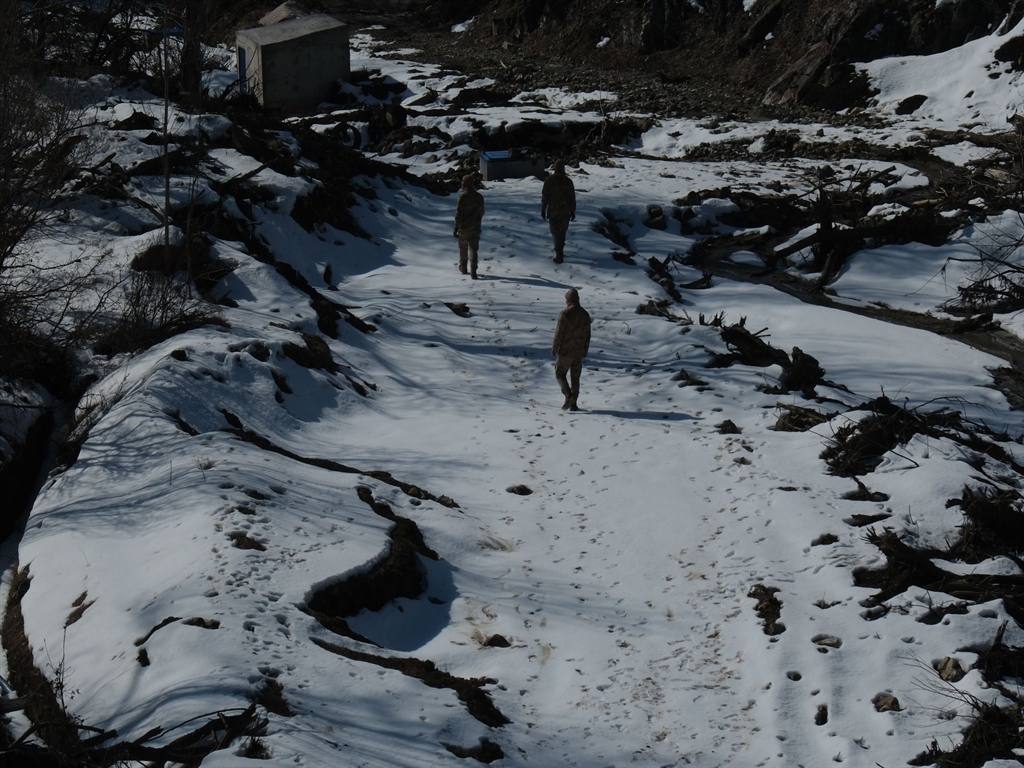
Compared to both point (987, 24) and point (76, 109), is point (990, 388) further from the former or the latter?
point (987, 24)

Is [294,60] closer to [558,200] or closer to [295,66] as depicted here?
[295,66]

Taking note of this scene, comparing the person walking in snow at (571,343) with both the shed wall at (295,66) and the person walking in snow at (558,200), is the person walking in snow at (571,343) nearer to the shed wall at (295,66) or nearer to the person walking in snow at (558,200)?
the person walking in snow at (558,200)

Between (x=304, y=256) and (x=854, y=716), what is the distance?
12189mm

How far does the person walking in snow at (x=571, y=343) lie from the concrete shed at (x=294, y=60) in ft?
67.0

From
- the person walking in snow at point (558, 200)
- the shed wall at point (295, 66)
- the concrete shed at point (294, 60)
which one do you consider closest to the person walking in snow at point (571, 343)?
the person walking in snow at point (558, 200)

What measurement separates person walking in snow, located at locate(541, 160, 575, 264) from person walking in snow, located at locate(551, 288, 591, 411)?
16.1ft

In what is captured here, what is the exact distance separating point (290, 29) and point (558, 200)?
17790 mm

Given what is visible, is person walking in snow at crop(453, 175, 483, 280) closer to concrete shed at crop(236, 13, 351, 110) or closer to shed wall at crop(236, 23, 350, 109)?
shed wall at crop(236, 23, 350, 109)

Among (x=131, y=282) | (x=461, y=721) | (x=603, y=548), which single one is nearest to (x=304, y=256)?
(x=131, y=282)

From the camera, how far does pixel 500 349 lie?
46.3 ft

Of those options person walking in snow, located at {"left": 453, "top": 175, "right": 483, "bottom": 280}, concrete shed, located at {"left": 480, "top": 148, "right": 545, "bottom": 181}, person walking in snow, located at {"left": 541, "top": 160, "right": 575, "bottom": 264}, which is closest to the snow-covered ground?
person walking in snow, located at {"left": 453, "top": 175, "right": 483, "bottom": 280}

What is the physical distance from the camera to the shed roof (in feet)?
97.0

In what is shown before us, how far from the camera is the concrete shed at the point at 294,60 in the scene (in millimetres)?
29609

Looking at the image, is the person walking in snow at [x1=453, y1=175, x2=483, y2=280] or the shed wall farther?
the shed wall
